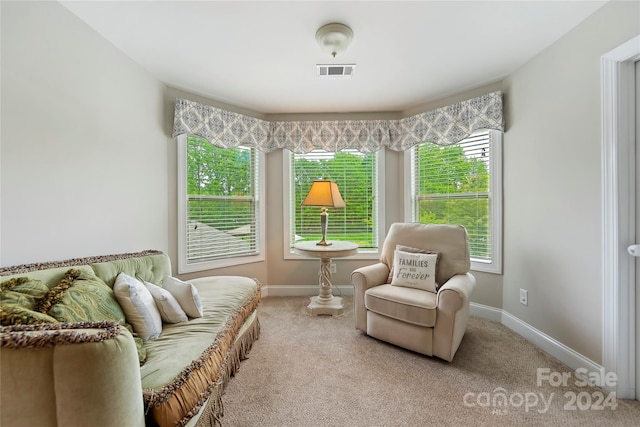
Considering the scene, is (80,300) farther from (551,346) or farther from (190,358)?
(551,346)

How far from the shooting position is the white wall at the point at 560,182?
1.80m

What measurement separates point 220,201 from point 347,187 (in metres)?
1.57

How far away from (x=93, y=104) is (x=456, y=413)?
3.07 meters

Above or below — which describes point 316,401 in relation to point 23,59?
below

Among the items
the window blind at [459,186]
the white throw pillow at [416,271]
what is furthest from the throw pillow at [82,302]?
the window blind at [459,186]

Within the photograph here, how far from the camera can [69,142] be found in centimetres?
180

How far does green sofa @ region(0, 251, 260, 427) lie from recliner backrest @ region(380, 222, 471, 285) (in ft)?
5.78

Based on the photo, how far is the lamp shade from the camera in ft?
9.53

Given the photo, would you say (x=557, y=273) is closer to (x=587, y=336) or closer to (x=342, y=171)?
(x=587, y=336)

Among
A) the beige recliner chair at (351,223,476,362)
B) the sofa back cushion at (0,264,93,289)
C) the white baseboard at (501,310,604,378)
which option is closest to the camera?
the sofa back cushion at (0,264,93,289)

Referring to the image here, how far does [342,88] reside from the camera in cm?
283

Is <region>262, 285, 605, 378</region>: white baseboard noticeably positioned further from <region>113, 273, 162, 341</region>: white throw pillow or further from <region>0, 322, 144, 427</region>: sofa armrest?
<region>0, 322, 144, 427</region>: sofa armrest

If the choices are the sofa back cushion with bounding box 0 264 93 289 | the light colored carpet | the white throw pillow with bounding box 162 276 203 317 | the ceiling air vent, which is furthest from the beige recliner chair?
the sofa back cushion with bounding box 0 264 93 289

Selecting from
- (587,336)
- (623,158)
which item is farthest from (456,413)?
(623,158)
